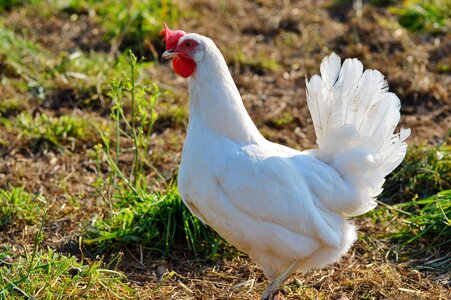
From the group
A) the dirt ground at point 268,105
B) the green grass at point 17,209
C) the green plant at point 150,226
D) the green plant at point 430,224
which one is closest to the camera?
the dirt ground at point 268,105

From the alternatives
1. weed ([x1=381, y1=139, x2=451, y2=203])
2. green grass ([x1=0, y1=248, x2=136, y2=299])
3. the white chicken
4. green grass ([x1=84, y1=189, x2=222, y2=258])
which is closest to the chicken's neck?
the white chicken

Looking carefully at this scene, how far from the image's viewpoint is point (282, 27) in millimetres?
9016

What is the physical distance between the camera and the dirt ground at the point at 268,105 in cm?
495

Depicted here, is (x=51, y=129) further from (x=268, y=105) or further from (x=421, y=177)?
(x=421, y=177)

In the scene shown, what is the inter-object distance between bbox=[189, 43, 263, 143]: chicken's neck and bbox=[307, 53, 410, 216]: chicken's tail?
50 centimetres

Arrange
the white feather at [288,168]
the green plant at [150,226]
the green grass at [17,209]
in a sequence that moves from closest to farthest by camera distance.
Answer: the white feather at [288,168]
the green plant at [150,226]
the green grass at [17,209]

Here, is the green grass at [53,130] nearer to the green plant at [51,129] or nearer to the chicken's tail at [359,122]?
the green plant at [51,129]

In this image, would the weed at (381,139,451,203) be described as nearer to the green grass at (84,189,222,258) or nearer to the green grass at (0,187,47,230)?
the green grass at (84,189,222,258)

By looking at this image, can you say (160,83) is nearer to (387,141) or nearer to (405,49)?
(405,49)

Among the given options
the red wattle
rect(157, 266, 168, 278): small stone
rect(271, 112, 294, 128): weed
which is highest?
the red wattle

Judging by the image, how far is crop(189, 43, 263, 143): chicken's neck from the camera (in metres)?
4.30

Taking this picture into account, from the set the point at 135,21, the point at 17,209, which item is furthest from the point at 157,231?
the point at 135,21

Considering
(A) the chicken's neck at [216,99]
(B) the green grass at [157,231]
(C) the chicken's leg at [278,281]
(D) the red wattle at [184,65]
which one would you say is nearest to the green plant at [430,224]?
(C) the chicken's leg at [278,281]

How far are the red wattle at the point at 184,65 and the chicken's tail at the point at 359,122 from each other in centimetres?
74
